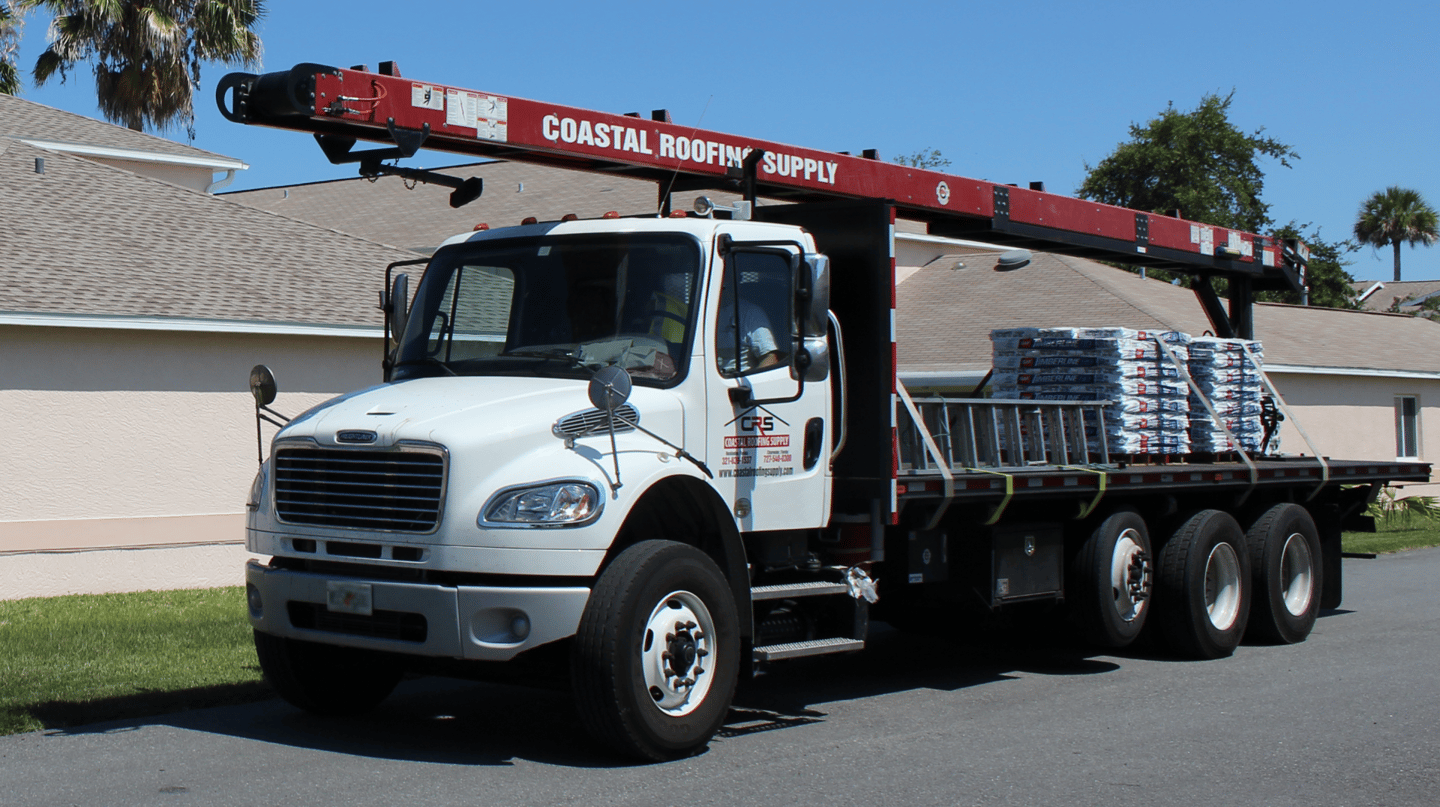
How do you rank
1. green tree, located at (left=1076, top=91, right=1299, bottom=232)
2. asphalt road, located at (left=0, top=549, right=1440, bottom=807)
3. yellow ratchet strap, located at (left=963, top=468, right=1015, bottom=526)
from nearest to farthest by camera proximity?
asphalt road, located at (left=0, top=549, right=1440, bottom=807) → yellow ratchet strap, located at (left=963, top=468, right=1015, bottom=526) → green tree, located at (left=1076, top=91, right=1299, bottom=232)

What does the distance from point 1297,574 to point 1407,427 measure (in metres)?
20.7

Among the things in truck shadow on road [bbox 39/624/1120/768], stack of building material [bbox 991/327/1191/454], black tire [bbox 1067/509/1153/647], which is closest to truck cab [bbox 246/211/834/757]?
truck shadow on road [bbox 39/624/1120/768]

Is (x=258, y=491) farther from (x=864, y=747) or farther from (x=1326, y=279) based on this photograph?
(x=1326, y=279)

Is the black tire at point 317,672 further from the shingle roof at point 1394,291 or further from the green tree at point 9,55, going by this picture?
the shingle roof at point 1394,291

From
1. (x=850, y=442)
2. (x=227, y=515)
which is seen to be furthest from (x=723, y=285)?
(x=227, y=515)

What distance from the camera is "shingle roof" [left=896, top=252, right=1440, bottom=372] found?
26.8 meters

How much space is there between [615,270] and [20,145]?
1434 cm

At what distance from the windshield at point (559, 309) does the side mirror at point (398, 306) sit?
16 centimetres

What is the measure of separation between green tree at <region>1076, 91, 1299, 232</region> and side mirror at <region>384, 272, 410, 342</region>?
171ft

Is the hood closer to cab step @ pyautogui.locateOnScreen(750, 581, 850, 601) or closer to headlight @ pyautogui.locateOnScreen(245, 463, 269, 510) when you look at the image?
headlight @ pyautogui.locateOnScreen(245, 463, 269, 510)

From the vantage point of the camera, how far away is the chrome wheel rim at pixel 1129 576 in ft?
33.9

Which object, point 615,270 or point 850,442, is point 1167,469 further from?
point 615,270

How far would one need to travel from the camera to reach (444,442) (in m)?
6.92

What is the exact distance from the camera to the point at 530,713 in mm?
8648
